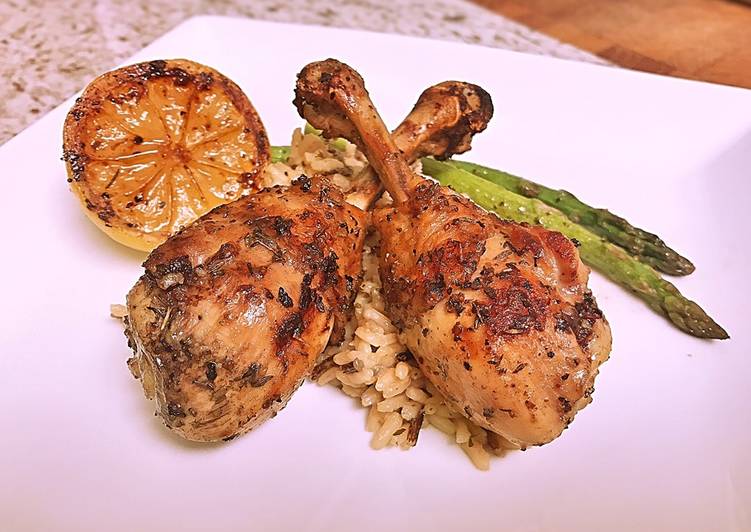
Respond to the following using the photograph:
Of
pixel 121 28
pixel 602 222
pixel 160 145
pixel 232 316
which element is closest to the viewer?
pixel 232 316

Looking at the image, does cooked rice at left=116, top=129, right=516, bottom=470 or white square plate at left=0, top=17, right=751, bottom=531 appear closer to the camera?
white square plate at left=0, top=17, right=751, bottom=531

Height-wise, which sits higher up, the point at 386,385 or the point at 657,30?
the point at 386,385

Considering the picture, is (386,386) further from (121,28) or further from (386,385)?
(121,28)

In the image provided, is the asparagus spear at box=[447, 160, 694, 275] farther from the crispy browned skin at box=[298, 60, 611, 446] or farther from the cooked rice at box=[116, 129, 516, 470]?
the cooked rice at box=[116, 129, 516, 470]

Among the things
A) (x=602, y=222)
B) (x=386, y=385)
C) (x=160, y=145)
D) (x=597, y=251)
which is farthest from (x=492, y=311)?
(x=160, y=145)

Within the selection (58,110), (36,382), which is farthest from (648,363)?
(58,110)

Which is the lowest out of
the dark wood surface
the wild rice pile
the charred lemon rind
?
the dark wood surface

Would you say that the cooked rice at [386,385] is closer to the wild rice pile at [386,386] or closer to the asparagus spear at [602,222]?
the wild rice pile at [386,386]

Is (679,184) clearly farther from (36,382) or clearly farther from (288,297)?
(36,382)

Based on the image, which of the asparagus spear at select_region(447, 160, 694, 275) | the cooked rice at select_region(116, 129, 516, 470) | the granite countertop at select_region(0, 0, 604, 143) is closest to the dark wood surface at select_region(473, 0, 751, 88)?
the granite countertop at select_region(0, 0, 604, 143)
